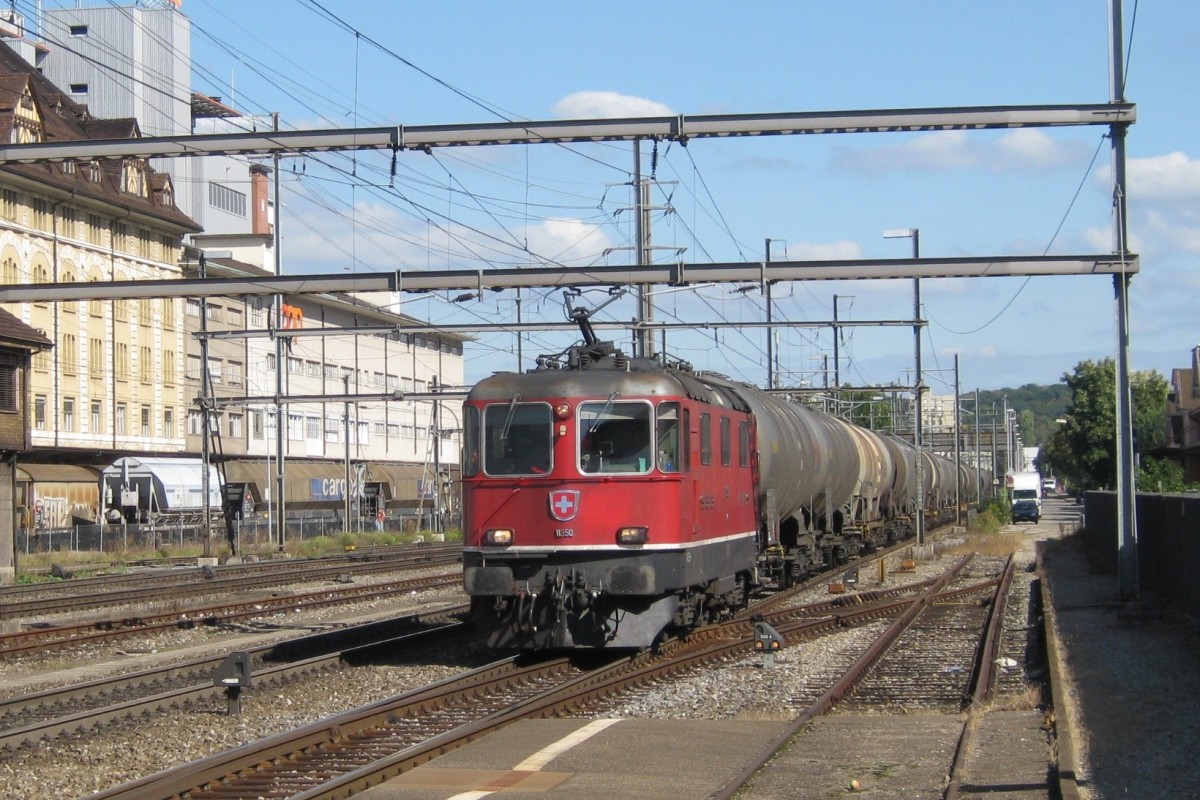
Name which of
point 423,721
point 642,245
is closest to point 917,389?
point 642,245

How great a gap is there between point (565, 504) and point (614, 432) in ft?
2.88

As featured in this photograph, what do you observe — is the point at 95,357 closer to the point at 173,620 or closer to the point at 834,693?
the point at 173,620

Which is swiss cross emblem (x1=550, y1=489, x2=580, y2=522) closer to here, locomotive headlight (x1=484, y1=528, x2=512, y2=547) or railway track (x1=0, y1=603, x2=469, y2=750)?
locomotive headlight (x1=484, y1=528, x2=512, y2=547)

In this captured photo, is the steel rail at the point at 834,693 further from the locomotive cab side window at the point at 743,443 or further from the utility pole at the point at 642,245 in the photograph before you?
the utility pole at the point at 642,245

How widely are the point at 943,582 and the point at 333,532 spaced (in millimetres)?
32161

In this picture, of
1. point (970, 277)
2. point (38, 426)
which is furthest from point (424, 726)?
point (38, 426)

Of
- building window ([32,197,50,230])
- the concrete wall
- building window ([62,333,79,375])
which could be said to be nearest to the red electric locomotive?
the concrete wall

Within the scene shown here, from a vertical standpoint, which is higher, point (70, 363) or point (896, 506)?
point (70, 363)

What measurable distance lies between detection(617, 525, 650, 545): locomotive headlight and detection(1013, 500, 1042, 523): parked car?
5390 centimetres

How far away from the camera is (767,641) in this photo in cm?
1437

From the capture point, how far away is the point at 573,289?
20.3 metres

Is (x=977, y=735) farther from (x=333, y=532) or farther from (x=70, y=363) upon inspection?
(x=70, y=363)

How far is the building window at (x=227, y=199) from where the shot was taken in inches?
3130

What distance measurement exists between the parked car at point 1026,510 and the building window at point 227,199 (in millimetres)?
45263
